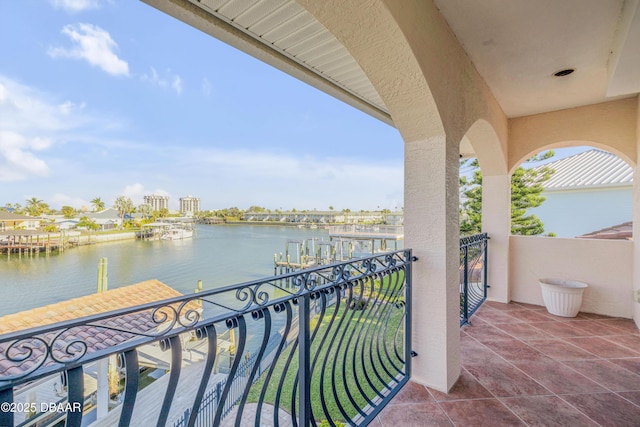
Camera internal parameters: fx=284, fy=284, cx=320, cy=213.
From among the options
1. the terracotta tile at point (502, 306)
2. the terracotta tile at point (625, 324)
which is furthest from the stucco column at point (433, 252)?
the terracotta tile at point (625, 324)

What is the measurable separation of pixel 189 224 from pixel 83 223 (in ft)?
38.8

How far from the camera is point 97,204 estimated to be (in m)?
22.1

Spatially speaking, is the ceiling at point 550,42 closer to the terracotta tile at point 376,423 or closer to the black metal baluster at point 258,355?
the black metal baluster at point 258,355

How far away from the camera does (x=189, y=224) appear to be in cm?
2947

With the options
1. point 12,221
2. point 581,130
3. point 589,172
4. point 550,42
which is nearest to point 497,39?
point 550,42

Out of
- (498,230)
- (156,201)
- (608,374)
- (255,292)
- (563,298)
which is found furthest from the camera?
(156,201)

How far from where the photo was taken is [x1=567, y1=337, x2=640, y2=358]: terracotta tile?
2.53 meters

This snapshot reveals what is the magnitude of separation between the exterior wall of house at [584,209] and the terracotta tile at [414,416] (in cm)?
743

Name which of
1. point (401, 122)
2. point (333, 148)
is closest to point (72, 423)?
point (401, 122)

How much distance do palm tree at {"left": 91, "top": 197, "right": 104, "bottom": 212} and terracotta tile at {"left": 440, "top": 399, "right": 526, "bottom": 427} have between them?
26933 mm

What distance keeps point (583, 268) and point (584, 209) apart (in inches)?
211

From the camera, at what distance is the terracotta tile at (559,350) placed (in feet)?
8.15

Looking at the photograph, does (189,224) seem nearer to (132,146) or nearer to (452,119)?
(132,146)

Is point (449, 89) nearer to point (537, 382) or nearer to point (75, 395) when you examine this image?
point (537, 382)
